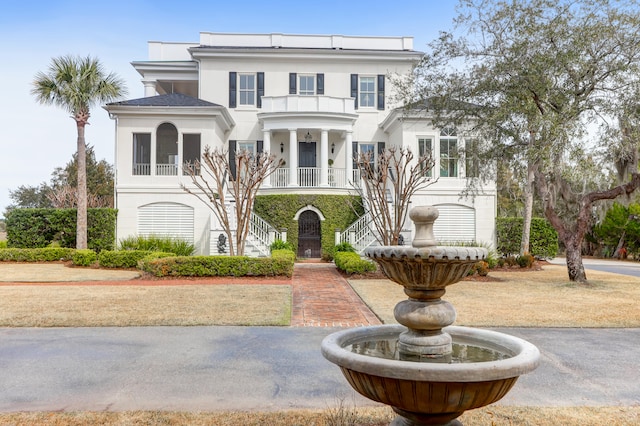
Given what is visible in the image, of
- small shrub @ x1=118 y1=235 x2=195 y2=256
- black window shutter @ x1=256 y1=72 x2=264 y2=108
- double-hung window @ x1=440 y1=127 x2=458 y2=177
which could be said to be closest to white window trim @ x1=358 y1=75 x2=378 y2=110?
double-hung window @ x1=440 y1=127 x2=458 y2=177

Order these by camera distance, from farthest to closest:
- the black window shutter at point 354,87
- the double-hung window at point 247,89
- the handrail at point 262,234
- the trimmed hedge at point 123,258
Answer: the black window shutter at point 354,87 → the double-hung window at point 247,89 → the handrail at point 262,234 → the trimmed hedge at point 123,258

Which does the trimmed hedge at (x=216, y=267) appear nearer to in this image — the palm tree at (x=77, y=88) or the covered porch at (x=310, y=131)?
the covered porch at (x=310, y=131)

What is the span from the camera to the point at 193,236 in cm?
2248

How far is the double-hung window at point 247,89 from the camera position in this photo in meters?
26.2

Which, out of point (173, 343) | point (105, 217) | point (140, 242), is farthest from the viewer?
point (105, 217)

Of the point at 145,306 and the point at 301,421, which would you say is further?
the point at 145,306

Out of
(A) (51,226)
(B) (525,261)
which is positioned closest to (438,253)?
(B) (525,261)

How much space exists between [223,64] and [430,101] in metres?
14.0

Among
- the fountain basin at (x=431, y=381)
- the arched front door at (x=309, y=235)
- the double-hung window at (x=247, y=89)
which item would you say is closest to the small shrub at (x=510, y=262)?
the arched front door at (x=309, y=235)

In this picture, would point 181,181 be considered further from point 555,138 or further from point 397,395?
point 397,395

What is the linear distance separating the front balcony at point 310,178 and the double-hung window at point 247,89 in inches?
173

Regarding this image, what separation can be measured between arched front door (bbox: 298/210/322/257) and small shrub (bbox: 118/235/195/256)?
5.14 m

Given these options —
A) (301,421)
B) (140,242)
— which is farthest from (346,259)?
(301,421)

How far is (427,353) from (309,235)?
19790 millimetres
